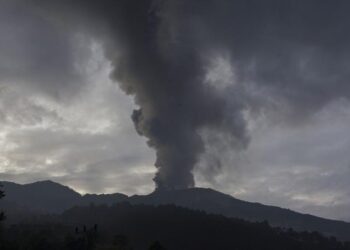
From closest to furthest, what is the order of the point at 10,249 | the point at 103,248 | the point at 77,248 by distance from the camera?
the point at 10,249 → the point at 77,248 → the point at 103,248

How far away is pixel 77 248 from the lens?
14262 cm

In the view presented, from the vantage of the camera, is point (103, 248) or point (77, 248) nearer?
point (77, 248)

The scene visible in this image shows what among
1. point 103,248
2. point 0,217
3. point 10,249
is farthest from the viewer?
point 103,248

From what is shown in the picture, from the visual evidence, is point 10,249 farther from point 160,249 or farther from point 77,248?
point 160,249

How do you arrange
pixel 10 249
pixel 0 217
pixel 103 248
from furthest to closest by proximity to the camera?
pixel 103 248, pixel 0 217, pixel 10 249

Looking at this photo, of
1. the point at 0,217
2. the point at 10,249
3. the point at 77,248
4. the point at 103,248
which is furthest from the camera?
the point at 103,248

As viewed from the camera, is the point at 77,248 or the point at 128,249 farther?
the point at 128,249

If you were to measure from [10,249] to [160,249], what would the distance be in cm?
4248

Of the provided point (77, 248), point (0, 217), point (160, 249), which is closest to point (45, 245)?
point (77, 248)

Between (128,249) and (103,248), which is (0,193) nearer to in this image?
(103,248)

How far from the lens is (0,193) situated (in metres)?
138

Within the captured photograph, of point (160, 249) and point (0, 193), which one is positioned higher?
point (0, 193)

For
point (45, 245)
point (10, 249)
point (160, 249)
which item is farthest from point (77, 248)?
point (160, 249)

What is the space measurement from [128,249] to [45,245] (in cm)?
3129
